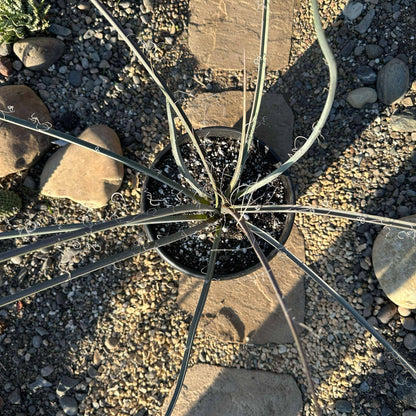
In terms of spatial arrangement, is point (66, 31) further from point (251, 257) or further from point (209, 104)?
point (251, 257)

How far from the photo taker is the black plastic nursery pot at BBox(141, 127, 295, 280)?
179 cm

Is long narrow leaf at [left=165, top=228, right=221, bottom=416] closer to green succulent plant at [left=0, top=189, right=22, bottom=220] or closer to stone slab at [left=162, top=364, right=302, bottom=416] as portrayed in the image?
stone slab at [left=162, top=364, right=302, bottom=416]

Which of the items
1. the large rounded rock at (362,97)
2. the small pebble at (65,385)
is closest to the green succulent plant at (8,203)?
the small pebble at (65,385)

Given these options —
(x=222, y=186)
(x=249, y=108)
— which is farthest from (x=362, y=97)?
(x=222, y=186)

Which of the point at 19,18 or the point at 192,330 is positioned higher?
the point at 19,18

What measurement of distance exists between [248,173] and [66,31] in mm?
1161

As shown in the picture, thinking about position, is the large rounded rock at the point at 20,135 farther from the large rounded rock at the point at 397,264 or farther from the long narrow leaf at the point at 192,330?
the large rounded rock at the point at 397,264

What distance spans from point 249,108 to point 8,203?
4.03 feet

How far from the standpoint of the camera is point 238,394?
197 cm

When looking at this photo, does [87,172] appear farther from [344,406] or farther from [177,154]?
[344,406]

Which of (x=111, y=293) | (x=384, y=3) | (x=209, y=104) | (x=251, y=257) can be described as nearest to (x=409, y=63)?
(x=384, y=3)

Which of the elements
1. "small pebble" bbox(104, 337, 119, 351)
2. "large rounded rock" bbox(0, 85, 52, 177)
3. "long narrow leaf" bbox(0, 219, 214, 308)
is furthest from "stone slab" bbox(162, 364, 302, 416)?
"large rounded rock" bbox(0, 85, 52, 177)

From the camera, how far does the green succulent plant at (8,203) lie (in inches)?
78.0

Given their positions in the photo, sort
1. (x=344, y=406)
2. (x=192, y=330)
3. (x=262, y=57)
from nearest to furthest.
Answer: (x=262, y=57) < (x=192, y=330) < (x=344, y=406)
